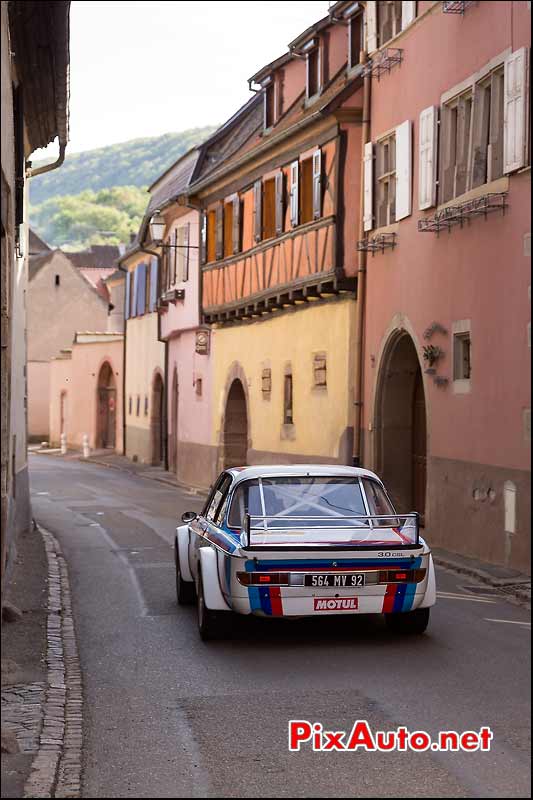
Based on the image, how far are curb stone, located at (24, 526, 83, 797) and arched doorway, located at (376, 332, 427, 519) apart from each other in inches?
400

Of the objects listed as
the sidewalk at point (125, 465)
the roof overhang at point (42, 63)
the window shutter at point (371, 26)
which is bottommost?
the sidewalk at point (125, 465)

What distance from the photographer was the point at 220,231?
3142 cm

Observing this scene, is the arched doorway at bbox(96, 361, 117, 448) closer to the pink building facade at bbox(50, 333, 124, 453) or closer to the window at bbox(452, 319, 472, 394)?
the pink building facade at bbox(50, 333, 124, 453)

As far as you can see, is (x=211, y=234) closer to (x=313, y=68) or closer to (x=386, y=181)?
(x=313, y=68)

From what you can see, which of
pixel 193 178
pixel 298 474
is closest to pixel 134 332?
pixel 193 178

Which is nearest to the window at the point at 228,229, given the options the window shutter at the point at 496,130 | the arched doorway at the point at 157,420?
the arched doorway at the point at 157,420

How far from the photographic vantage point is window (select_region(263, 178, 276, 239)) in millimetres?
27516

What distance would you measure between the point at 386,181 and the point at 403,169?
1554mm

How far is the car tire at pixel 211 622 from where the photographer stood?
998 cm

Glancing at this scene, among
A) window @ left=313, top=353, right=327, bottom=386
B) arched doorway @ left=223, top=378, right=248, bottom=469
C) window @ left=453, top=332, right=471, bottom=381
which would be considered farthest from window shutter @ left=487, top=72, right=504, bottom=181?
arched doorway @ left=223, top=378, right=248, bottom=469

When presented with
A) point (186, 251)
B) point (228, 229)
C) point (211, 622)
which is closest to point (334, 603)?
point (211, 622)

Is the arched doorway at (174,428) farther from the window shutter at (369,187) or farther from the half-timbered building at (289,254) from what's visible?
the window shutter at (369,187)

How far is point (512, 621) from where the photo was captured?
11.3 meters

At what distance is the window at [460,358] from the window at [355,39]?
7.99 metres
